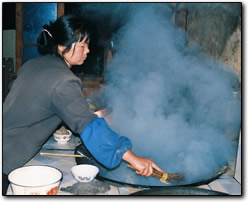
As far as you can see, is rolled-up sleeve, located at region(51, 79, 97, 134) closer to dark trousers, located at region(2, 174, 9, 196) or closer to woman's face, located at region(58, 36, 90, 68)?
woman's face, located at region(58, 36, 90, 68)

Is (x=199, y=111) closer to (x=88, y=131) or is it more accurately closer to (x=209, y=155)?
(x=209, y=155)

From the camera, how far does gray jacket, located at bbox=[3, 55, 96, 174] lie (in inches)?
49.4

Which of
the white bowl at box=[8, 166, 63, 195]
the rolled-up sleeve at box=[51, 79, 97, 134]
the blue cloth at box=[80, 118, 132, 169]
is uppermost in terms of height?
the rolled-up sleeve at box=[51, 79, 97, 134]

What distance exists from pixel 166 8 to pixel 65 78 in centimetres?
224

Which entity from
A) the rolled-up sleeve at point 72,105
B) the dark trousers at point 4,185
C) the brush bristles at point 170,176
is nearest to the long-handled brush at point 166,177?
the brush bristles at point 170,176

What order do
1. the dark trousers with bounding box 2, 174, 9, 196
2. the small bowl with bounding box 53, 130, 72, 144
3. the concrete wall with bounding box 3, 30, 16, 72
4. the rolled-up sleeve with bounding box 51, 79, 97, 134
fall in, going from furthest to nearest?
the concrete wall with bounding box 3, 30, 16, 72 → the small bowl with bounding box 53, 130, 72, 144 → the dark trousers with bounding box 2, 174, 9, 196 → the rolled-up sleeve with bounding box 51, 79, 97, 134

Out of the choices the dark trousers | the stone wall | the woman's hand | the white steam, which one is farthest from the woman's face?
the stone wall

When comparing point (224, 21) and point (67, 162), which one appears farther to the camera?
point (224, 21)

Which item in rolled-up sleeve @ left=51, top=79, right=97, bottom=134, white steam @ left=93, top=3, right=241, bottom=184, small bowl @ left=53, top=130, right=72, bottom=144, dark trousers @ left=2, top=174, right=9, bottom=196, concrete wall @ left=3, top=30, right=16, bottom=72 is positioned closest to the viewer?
rolled-up sleeve @ left=51, top=79, right=97, bottom=134

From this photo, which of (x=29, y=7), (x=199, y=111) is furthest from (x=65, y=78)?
(x=29, y=7)

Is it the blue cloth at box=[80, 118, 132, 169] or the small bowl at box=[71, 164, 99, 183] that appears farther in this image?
the small bowl at box=[71, 164, 99, 183]

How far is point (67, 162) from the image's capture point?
1798 millimetres

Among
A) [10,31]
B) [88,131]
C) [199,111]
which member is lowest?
[199,111]

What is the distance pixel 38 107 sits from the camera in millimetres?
1340
